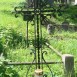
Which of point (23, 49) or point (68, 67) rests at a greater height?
point (68, 67)

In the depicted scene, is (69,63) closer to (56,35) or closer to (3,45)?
(3,45)

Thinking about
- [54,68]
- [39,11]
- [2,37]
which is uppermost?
[39,11]

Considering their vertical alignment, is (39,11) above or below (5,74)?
above

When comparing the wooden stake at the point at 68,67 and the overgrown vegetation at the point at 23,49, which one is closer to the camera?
the wooden stake at the point at 68,67

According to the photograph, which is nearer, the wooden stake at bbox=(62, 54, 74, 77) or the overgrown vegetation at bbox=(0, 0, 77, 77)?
the wooden stake at bbox=(62, 54, 74, 77)

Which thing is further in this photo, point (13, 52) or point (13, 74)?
point (13, 52)

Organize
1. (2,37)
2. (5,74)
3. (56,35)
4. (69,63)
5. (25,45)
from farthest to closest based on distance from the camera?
(56,35) → (25,45) → (2,37) → (69,63) → (5,74)

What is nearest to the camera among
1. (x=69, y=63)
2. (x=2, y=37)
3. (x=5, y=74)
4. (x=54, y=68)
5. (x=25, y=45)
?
(x=5, y=74)

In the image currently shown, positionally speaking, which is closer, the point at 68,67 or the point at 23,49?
the point at 68,67

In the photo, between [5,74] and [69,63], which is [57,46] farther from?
[5,74]

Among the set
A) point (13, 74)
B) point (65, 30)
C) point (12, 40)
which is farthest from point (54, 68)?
point (65, 30)

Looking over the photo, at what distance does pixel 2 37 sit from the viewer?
803 centimetres

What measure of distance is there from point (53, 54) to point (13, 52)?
1.06 metres

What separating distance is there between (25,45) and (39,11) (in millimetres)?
3874
